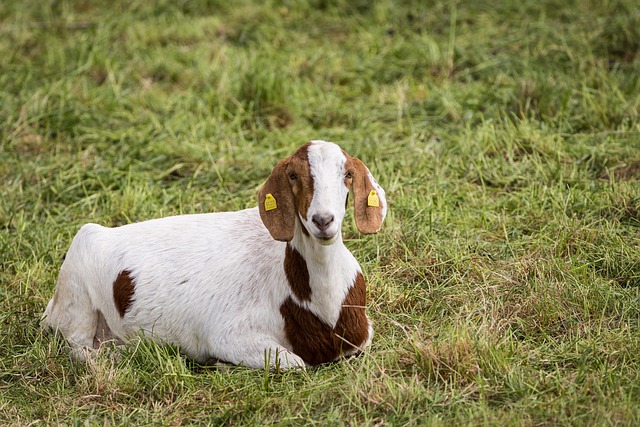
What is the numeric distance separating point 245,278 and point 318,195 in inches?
30.1

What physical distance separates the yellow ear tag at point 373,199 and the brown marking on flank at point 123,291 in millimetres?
1306

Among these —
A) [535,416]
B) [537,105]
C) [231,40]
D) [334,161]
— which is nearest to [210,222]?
[334,161]

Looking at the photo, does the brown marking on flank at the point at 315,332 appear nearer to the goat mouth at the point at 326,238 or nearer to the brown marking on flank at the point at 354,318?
the brown marking on flank at the point at 354,318

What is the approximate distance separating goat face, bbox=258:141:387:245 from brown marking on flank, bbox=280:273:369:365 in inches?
15.6

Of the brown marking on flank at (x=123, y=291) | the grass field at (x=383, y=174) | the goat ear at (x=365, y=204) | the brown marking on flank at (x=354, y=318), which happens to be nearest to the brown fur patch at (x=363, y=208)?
the goat ear at (x=365, y=204)

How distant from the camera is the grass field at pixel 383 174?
417 cm

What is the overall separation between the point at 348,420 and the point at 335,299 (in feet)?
2.20

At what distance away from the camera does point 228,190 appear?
21.0 feet

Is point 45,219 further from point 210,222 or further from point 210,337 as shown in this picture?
point 210,337

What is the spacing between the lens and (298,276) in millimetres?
4469

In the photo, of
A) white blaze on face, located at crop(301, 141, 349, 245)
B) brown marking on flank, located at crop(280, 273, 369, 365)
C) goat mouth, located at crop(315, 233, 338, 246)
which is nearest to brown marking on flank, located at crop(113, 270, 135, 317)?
brown marking on flank, located at crop(280, 273, 369, 365)

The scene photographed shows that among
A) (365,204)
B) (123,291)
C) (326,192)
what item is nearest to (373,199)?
(365,204)

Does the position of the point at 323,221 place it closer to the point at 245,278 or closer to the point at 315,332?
the point at 315,332

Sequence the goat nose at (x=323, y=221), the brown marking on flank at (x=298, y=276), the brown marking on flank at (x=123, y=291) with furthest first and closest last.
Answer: the brown marking on flank at (x=123, y=291)
the brown marking on flank at (x=298, y=276)
the goat nose at (x=323, y=221)
